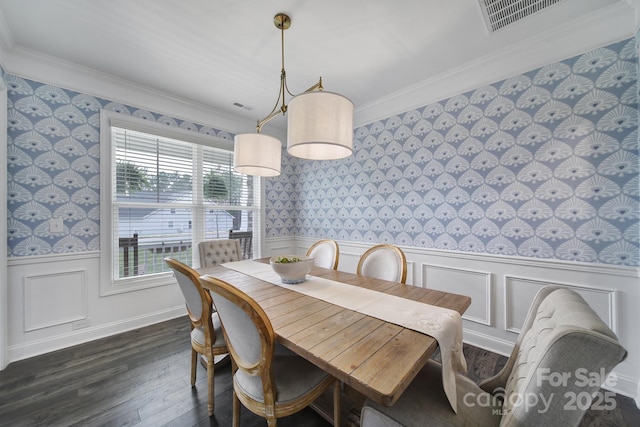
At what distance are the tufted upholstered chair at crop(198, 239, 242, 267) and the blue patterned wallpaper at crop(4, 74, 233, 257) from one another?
1068 millimetres

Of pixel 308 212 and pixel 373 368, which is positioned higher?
pixel 308 212

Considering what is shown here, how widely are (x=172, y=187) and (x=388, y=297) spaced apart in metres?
2.84

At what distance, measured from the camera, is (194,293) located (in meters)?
1.44

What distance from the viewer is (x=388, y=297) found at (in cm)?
146

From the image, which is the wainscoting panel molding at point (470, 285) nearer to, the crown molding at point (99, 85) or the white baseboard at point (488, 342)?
the white baseboard at point (488, 342)

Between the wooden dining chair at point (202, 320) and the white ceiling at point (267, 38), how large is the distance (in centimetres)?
181

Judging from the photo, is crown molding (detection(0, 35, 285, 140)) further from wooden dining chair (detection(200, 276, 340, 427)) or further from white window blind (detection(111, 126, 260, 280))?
wooden dining chair (detection(200, 276, 340, 427))

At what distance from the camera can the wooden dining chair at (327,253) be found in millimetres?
2381

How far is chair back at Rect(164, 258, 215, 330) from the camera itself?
1.37 m

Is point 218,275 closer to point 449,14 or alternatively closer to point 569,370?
point 569,370

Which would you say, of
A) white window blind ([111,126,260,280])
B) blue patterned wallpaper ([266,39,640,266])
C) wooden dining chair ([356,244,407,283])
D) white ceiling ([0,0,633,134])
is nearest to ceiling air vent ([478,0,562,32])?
white ceiling ([0,0,633,134])

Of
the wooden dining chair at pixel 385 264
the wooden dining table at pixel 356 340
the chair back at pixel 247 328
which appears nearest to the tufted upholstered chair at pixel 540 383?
the wooden dining table at pixel 356 340

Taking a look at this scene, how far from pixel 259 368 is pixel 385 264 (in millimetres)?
1348

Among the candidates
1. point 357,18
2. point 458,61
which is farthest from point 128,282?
point 458,61
